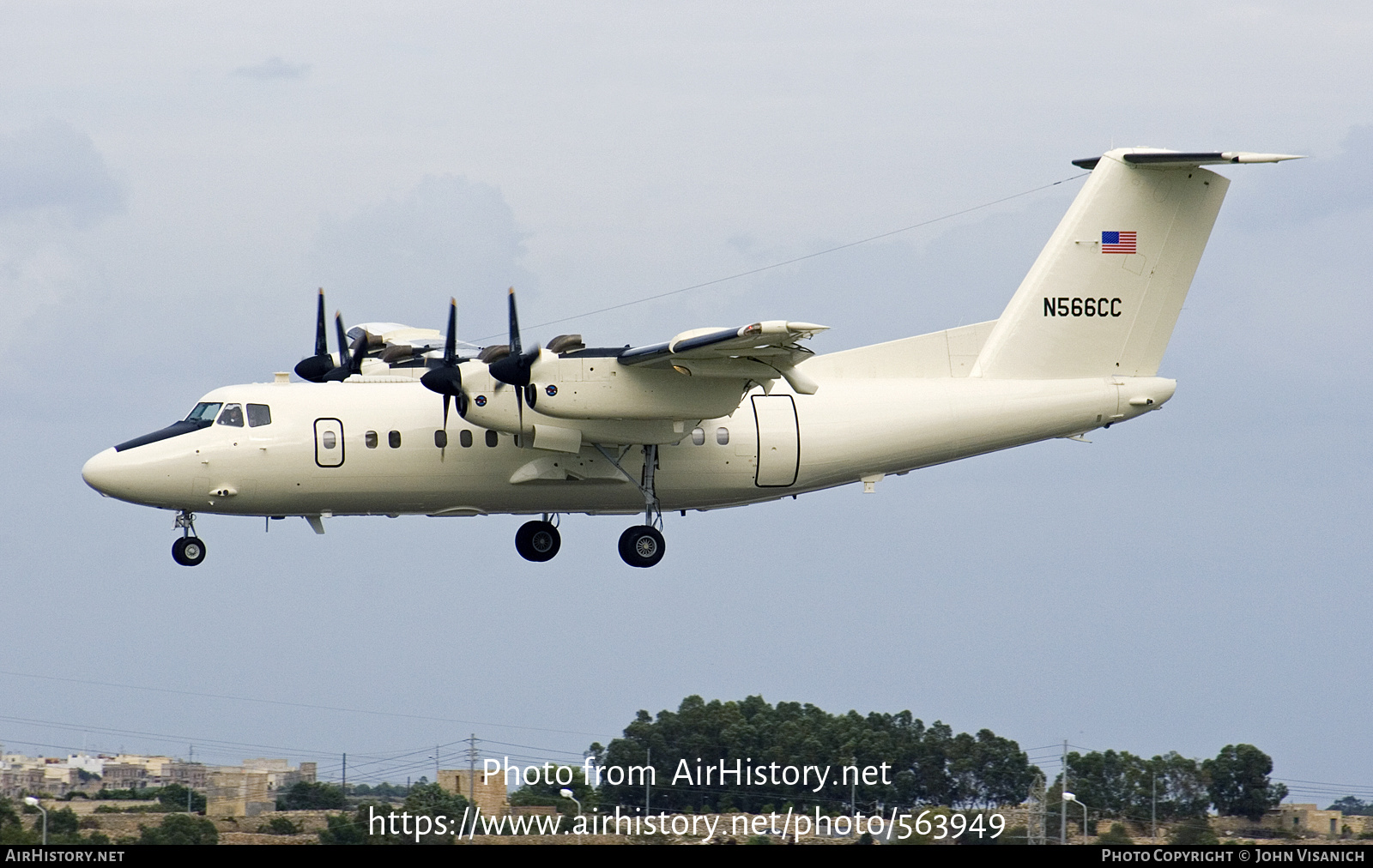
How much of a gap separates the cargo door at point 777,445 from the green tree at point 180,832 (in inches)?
352

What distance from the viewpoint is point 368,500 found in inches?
955

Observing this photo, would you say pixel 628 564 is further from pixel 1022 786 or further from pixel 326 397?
pixel 1022 786

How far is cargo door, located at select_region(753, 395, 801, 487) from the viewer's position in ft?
82.3

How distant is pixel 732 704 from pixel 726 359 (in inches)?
486

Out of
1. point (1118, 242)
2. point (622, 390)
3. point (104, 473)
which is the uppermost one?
point (1118, 242)

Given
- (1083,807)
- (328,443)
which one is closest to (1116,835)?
(1083,807)

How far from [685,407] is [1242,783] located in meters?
10.5

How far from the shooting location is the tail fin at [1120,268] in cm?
2627

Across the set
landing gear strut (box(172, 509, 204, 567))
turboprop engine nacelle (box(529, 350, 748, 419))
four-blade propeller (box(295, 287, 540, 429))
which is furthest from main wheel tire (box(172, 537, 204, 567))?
turboprop engine nacelle (box(529, 350, 748, 419))

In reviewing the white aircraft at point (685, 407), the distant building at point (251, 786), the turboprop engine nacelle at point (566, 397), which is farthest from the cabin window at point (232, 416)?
the distant building at point (251, 786)

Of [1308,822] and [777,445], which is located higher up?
[777,445]

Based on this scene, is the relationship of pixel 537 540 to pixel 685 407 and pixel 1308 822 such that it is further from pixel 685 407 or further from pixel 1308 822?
pixel 1308 822

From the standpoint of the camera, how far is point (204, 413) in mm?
24109

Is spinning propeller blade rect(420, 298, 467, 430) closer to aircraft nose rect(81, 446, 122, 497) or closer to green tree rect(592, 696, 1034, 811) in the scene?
aircraft nose rect(81, 446, 122, 497)
